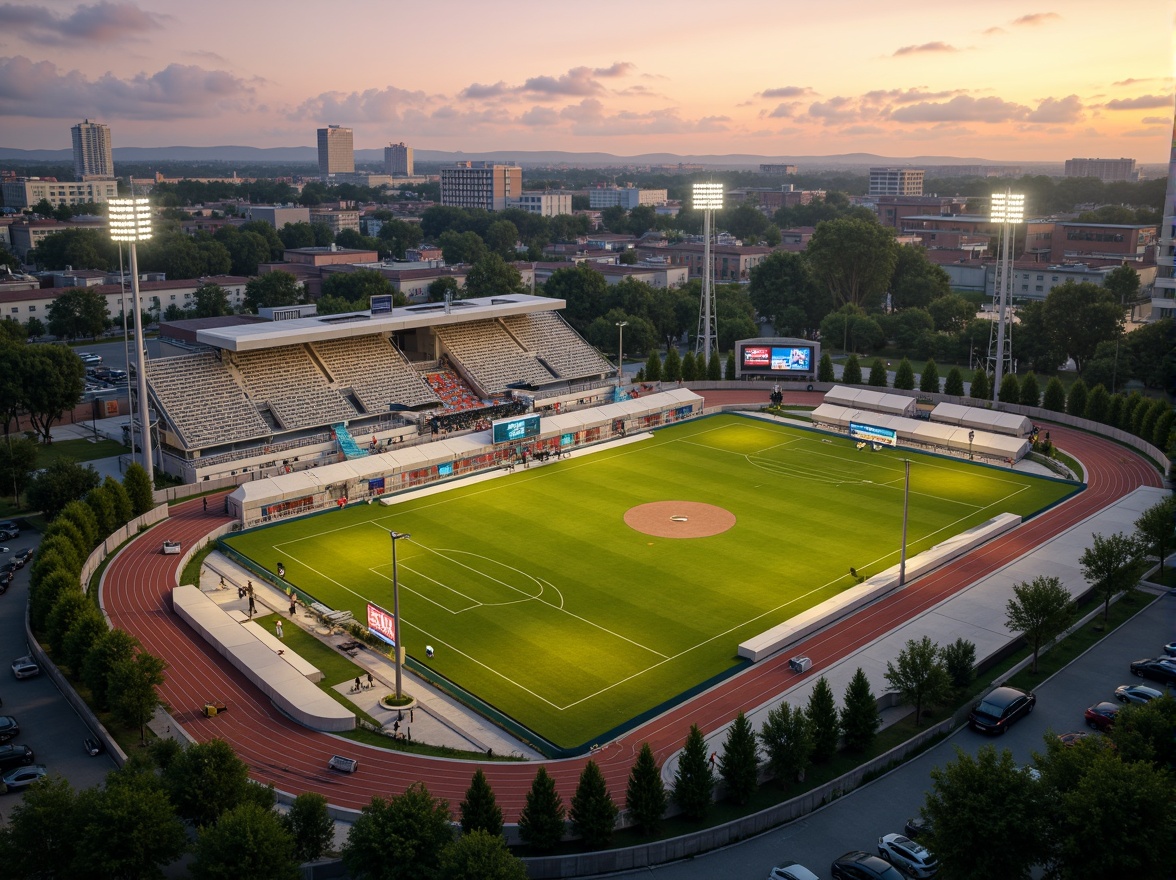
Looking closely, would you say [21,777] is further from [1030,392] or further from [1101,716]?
[1030,392]

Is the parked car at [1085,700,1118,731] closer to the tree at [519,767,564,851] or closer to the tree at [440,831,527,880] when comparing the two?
the tree at [519,767,564,851]

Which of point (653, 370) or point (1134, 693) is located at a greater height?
point (653, 370)

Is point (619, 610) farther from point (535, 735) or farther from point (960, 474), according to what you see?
point (960, 474)

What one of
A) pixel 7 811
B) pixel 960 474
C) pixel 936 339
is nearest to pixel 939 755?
pixel 7 811

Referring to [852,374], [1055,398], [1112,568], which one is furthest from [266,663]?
[852,374]

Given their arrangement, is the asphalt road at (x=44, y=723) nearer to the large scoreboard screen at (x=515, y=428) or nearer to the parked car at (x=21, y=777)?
the parked car at (x=21, y=777)

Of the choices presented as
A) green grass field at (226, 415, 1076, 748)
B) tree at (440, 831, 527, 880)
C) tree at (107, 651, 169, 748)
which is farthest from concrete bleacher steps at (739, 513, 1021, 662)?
tree at (107, 651, 169, 748)
